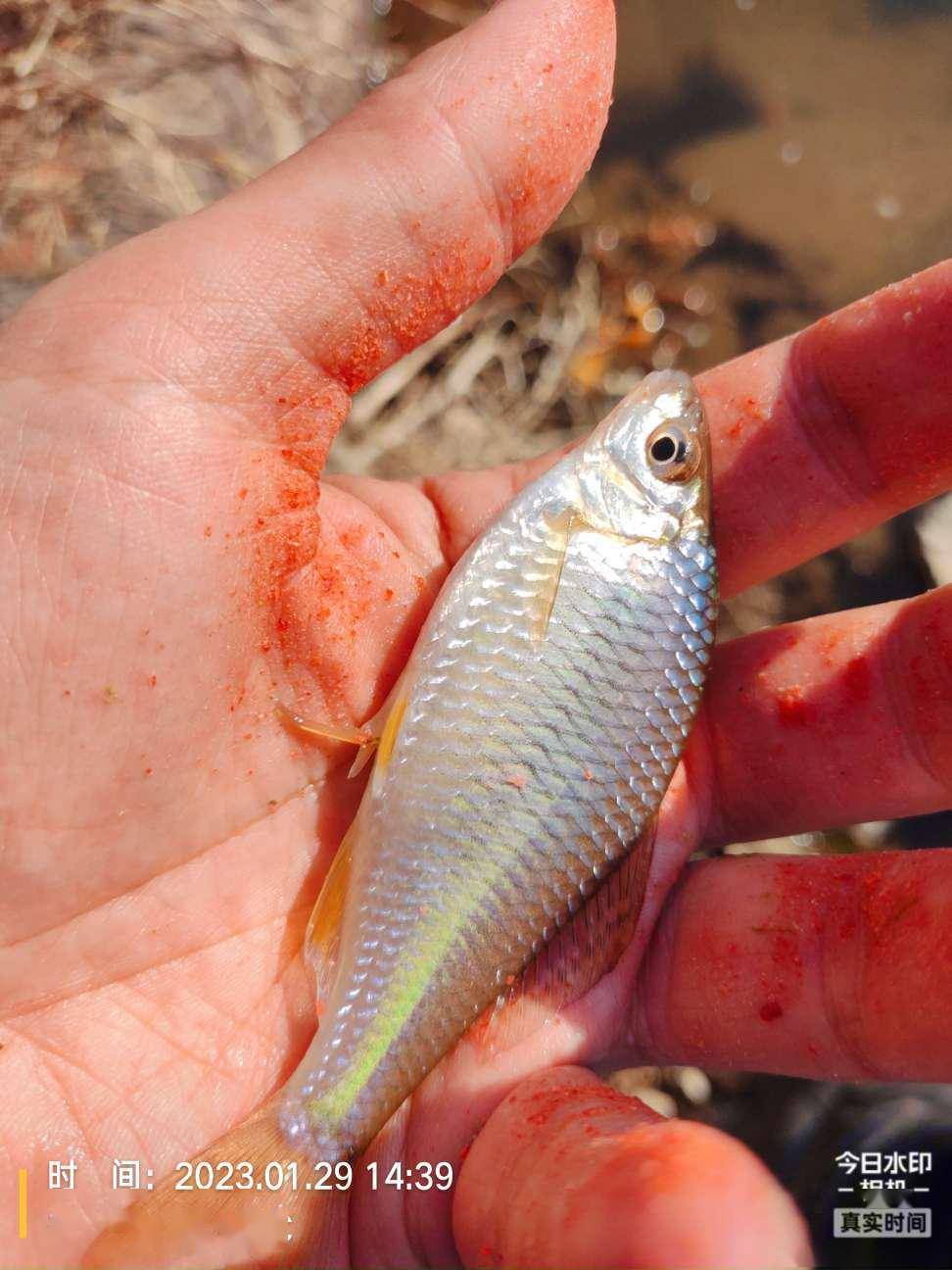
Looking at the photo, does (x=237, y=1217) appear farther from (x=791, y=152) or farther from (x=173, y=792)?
(x=791, y=152)

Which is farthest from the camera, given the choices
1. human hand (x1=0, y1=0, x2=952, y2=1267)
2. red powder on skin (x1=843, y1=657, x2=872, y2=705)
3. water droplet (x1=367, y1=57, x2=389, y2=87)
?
water droplet (x1=367, y1=57, x2=389, y2=87)

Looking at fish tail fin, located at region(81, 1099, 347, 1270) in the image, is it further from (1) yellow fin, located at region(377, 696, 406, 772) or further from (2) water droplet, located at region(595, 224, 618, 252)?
(2) water droplet, located at region(595, 224, 618, 252)

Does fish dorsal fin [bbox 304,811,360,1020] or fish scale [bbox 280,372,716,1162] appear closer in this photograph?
fish scale [bbox 280,372,716,1162]

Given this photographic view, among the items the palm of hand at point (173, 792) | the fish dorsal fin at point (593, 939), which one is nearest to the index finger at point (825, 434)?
the palm of hand at point (173, 792)

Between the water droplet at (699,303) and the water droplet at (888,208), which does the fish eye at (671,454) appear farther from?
the water droplet at (888,208)

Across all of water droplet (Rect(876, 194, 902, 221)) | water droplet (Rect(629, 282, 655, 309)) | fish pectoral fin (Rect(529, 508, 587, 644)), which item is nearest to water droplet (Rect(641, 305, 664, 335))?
water droplet (Rect(629, 282, 655, 309))

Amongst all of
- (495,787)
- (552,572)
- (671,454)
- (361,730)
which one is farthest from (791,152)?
(495,787)

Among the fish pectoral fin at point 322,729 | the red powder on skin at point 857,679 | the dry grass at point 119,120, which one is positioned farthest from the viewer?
the dry grass at point 119,120

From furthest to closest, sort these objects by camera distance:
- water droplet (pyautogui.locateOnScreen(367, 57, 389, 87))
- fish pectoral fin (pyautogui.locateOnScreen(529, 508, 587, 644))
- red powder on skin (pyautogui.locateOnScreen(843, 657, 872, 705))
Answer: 1. water droplet (pyautogui.locateOnScreen(367, 57, 389, 87))
2. red powder on skin (pyautogui.locateOnScreen(843, 657, 872, 705))
3. fish pectoral fin (pyautogui.locateOnScreen(529, 508, 587, 644))
